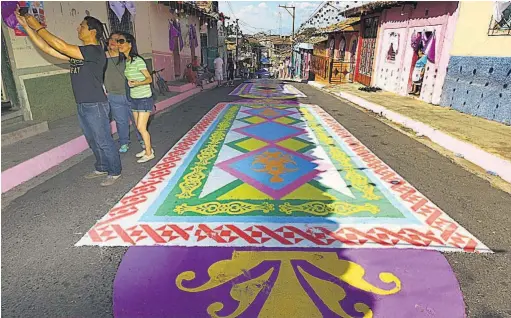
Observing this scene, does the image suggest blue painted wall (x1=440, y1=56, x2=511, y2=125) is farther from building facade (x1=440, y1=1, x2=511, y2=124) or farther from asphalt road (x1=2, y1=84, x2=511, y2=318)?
asphalt road (x1=2, y1=84, x2=511, y2=318)

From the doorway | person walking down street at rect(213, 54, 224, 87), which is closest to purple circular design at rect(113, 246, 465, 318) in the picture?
the doorway

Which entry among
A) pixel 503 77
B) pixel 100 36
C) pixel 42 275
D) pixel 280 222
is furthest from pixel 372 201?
pixel 503 77

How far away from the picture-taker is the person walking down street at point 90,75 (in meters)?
2.82

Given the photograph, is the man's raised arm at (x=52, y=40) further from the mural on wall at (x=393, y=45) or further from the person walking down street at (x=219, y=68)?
the person walking down street at (x=219, y=68)

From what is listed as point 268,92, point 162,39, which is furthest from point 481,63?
point 162,39

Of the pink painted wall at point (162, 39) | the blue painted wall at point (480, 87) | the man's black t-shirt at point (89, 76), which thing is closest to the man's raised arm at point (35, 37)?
the man's black t-shirt at point (89, 76)

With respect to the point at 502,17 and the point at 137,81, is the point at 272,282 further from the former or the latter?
the point at 502,17

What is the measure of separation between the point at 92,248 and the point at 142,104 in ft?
7.36

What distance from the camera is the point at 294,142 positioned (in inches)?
207

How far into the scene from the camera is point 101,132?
11.1 ft

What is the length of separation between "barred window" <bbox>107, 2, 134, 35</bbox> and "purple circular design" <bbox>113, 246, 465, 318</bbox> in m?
7.64

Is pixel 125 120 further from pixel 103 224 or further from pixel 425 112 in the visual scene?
pixel 425 112

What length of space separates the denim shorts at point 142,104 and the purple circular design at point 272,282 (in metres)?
2.28

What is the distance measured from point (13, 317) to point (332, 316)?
1.83 metres
